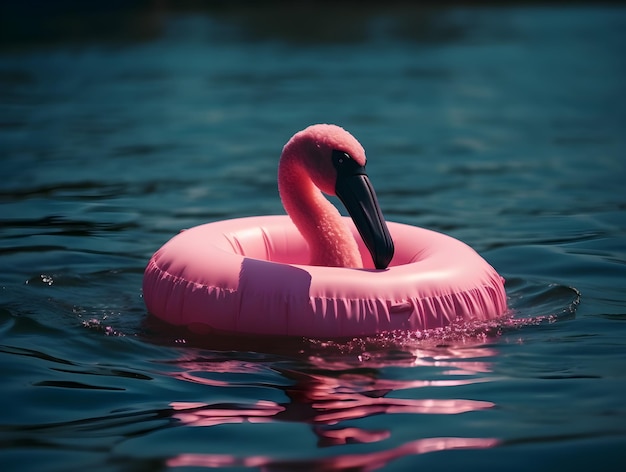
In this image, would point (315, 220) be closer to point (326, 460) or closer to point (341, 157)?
point (341, 157)

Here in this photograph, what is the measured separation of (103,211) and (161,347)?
140 inches

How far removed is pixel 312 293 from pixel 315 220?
64 cm

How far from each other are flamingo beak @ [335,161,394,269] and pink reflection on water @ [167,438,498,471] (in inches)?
56.1

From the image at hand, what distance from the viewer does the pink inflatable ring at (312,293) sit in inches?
192

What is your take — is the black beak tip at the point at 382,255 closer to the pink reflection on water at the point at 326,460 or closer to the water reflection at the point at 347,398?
the water reflection at the point at 347,398

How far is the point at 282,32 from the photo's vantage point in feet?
83.1

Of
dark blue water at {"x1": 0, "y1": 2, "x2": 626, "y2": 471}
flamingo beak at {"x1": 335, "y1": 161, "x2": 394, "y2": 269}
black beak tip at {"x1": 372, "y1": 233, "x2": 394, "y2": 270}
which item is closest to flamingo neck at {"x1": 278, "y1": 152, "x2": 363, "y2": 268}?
flamingo beak at {"x1": 335, "y1": 161, "x2": 394, "y2": 269}

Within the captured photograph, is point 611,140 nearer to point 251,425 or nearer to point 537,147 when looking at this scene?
point 537,147

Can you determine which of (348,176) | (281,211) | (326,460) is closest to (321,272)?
(348,176)

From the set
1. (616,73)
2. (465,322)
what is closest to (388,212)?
(465,322)

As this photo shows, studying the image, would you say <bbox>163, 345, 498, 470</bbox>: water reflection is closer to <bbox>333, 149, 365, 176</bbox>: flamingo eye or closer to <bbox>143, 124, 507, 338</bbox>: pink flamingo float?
<bbox>143, 124, 507, 338</bbox>: pink flamingo float

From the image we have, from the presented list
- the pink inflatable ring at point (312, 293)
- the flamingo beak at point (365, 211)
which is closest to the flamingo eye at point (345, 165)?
the flamingo beak at point (365, 211)

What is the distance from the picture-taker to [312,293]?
4879 mm

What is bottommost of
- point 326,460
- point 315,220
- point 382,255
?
point 326,460
